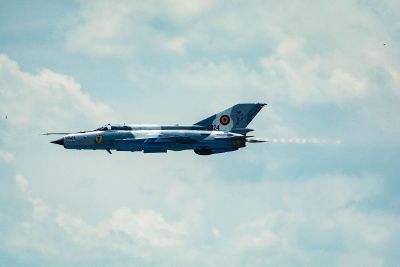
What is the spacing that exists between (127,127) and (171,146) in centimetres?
712

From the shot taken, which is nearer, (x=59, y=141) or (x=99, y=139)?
(x=99, y=139)

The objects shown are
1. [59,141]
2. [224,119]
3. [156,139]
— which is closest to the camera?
[156,139]

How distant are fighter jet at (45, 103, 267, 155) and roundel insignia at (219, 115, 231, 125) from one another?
2533 mm

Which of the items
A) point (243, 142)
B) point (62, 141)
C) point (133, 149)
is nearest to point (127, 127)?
point (133, 149)

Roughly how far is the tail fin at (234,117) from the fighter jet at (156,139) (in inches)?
68.5

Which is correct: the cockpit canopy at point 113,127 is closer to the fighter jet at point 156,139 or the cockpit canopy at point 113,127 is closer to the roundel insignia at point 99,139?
the fighter jet at point 156,139

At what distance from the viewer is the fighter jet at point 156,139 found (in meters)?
88.4

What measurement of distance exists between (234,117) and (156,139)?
14.1 m

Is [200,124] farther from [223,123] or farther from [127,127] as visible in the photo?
[127,127]

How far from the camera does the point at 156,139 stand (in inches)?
3467

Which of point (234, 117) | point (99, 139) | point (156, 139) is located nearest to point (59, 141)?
point (99, 139)

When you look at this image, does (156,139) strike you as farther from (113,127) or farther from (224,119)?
(224,119)

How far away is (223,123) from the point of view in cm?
9531

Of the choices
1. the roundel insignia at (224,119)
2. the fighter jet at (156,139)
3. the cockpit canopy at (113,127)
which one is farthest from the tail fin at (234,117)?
the cockpit canopy at (113,127)
